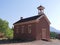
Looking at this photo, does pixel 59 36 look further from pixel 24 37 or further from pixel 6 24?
pixel 6 24

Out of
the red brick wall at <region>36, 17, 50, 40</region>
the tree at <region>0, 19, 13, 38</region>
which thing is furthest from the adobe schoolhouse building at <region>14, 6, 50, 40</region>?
the tree at <region>0, 19, 13, 38</region>

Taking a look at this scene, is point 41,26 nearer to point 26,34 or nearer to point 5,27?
point 26,34

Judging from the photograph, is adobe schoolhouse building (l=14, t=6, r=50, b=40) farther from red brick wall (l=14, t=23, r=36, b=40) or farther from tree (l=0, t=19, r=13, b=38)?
tree (l=0, t=19, r=13, b=38)

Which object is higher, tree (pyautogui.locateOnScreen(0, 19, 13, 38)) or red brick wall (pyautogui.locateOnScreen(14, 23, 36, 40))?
tree (pyautogui.locateOnScreen(0, 19, 13, 38))

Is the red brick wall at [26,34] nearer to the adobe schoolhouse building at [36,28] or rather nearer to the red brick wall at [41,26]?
the adobe schoolhouse building at [36,28]

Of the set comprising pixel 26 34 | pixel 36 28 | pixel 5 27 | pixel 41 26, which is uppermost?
pixel 5 27

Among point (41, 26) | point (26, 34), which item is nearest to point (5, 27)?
point (26, 34)

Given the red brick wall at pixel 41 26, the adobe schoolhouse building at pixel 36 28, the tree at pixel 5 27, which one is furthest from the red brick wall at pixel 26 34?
the tree at pixel 5 27

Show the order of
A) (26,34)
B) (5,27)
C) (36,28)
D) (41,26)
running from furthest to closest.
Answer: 1. (5,27)
2. (26,34)
3. (41,26)
4. (36,28)

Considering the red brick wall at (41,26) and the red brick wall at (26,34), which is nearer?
the red brick wall at (41,26)

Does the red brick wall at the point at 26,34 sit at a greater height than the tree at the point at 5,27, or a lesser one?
lesser

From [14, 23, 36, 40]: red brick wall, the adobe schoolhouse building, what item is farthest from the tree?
the adobe schoolhouse building

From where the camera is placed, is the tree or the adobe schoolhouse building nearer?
the adobe schoolhouse building

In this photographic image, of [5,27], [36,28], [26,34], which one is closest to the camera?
[36,28]
